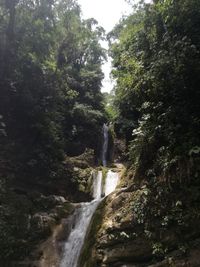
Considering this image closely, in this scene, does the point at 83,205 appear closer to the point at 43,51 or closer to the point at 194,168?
the point at 194,168

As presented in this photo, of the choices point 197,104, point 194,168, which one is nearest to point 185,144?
point 194,168

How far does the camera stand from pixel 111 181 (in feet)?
49.8

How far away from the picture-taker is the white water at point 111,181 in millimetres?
14747

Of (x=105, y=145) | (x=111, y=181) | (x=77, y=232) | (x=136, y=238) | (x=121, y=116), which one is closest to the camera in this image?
(x=136, y=238)

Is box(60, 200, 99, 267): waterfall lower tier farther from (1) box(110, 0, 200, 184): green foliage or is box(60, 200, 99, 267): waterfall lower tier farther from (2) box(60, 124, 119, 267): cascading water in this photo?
(1) box(110, 0, 200, 184): green foliage

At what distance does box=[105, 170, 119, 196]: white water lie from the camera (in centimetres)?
1475

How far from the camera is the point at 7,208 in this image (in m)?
11.6

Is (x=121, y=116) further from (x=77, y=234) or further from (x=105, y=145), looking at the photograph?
(x=77, y=234)

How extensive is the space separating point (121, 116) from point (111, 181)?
167 inches

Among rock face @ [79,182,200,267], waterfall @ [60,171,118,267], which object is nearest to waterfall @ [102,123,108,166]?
waterfall @ [60,171,118,267]

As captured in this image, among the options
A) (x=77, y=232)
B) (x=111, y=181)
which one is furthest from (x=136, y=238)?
(x=111, y=181)

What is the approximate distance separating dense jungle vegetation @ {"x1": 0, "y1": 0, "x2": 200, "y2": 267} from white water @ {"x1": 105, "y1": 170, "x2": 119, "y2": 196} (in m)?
1.08

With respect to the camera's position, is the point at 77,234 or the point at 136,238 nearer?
the point at 136,238

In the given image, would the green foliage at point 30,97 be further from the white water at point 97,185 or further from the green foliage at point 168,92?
the green foliage at point 168,92
